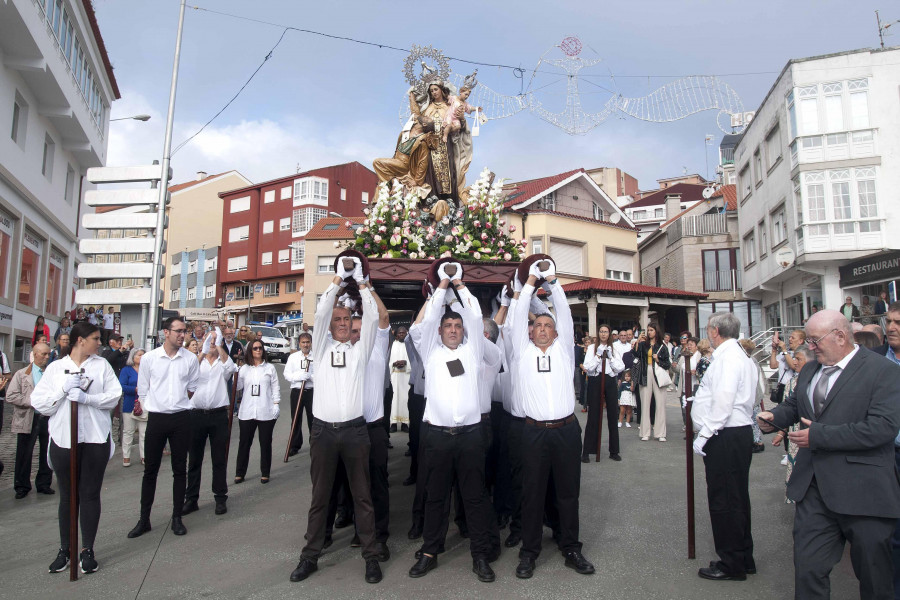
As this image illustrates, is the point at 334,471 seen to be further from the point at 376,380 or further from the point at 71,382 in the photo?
the point at 71,382

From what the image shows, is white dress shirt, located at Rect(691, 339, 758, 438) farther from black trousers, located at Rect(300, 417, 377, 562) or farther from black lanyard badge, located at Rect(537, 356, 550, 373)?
black trousers, located at Rect(300, 417, 377, 562)

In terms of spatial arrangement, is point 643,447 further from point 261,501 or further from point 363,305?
point 363,305

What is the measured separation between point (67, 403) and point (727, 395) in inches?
206

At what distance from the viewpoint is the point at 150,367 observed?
20.5 feet

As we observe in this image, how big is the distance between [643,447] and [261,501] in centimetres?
613

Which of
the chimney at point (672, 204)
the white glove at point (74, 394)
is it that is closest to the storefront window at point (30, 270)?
the white glove at point (74, 394)

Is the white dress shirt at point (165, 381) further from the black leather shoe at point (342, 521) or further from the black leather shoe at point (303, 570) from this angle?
the black leather shoe at point (303, 570)

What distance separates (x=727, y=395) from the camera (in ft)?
15.5

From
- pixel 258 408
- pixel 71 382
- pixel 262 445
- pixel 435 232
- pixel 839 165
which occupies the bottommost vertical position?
pixel 262 445

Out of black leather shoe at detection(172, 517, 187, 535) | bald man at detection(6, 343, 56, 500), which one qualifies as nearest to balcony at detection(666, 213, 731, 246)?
bald man at detection(6, 343, 56, 500)

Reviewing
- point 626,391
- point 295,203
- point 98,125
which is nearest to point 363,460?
point 626,391

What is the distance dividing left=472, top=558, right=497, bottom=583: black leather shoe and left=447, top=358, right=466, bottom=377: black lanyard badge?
4.66ft

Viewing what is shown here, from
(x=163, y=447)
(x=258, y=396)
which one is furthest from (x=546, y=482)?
(x=258, y=396)

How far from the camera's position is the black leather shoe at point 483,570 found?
183 inches
